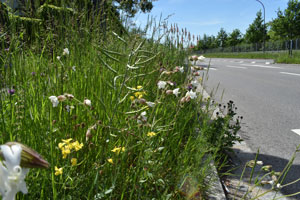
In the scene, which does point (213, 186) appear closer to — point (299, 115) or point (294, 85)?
point (299, 115)

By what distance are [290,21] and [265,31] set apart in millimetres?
8187

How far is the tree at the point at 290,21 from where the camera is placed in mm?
36844

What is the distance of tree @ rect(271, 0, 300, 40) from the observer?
36.8m

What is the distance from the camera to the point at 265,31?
150 feet

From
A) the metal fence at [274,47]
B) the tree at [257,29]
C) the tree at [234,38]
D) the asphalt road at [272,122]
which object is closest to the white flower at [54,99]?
the asphalt road at [272,122]

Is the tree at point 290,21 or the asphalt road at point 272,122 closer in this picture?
the asphalt road at point 272,122

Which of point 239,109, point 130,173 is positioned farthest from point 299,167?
point 239,109

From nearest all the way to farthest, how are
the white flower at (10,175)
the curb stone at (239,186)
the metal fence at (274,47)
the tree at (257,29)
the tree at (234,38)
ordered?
the white flower at (10,175), the curb stone at (239,186), the metal fence at (274,47), the tree at (257,29), the tree at (234,38)

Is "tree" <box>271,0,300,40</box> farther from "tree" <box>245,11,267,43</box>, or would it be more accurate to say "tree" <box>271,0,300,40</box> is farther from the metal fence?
"tree" <box>245,11,267,43</box>

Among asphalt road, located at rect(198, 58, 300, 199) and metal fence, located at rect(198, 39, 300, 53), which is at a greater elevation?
metal fence, located at rect(198, 39, 300, 53)

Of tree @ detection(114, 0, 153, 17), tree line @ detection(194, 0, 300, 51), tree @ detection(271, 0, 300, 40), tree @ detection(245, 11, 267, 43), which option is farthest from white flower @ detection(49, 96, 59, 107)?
tree @ detection(245, 11, 267, 43)

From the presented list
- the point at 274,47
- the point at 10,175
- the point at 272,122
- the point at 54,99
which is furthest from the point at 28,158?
the point at 274,47

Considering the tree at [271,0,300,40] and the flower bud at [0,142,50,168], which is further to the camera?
the tree at [271,0,300,40]

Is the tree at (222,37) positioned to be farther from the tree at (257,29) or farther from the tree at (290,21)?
the tree at (290,21)
